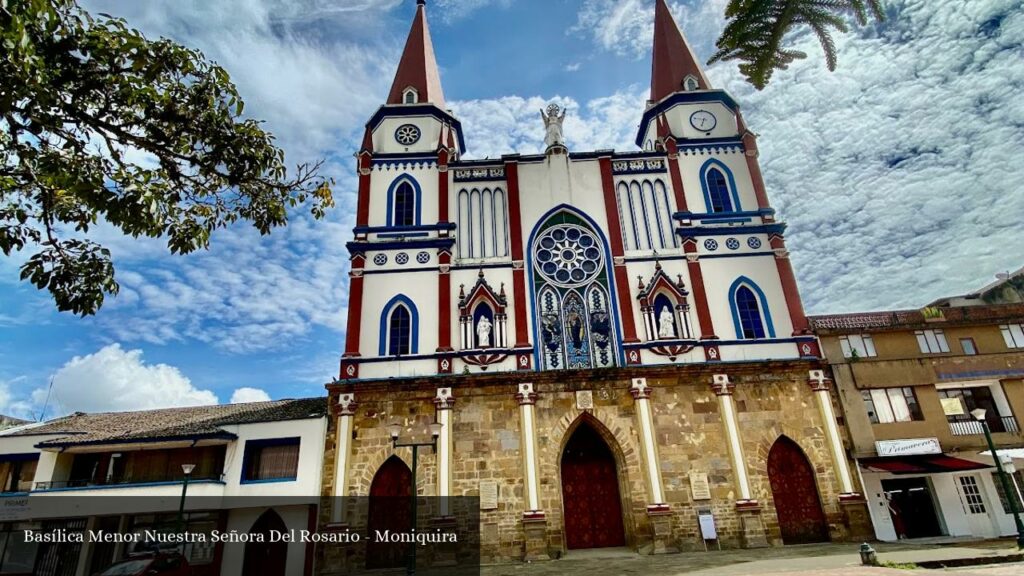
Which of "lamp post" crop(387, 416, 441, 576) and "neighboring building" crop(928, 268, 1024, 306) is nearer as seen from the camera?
"lamp post" crop(387, 416, 441, 576)

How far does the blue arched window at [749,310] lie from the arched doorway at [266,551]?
1674cm

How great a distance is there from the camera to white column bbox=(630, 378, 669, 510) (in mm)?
16406

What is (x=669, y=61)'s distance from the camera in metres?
24.5

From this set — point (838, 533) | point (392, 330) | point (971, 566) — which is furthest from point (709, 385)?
point (392, 330)

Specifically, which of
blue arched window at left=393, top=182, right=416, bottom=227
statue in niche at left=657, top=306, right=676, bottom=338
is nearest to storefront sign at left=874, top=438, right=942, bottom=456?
statue in niche at left=657, top=306, right=676, bottom=338

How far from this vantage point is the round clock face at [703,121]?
22.5m

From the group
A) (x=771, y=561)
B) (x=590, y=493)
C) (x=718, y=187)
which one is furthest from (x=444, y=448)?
(x=718, y=187)

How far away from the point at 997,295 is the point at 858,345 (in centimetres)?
1033

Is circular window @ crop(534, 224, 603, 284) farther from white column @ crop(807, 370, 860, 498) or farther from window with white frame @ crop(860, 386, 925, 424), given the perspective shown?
window with white frame @ crop(860, 386, 925, 424)

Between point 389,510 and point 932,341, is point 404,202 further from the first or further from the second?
point 932,341

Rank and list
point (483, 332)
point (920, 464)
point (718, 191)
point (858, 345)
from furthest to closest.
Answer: point (718, 191) < point (858, 345) < point (483, 332) < point (920, 464)

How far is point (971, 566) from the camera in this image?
11312 mm

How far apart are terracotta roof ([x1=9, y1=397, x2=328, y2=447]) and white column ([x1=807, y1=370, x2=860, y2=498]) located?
1650cm

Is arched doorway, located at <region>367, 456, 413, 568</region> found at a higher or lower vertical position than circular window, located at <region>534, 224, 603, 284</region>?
lower
